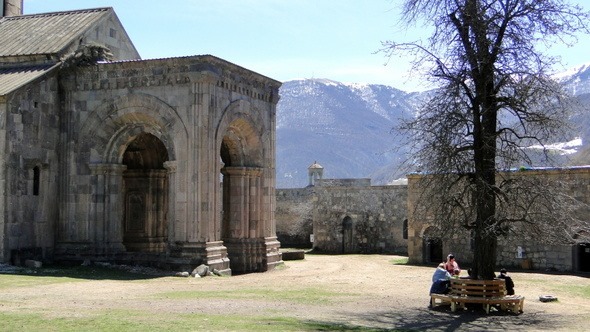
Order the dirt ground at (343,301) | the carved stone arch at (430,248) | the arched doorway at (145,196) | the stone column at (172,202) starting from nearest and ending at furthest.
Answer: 1. the dirt ground at (343,301)
2. the stone column at (172,202)
3. the arched doorway at (145,196)
4. the carved stone arch at (430,248)

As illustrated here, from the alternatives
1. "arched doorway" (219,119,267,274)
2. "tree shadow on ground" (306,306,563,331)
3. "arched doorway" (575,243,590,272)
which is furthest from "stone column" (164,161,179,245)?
"arched doorway" (575,243,590,272)

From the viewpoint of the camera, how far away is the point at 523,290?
19938 millimetres

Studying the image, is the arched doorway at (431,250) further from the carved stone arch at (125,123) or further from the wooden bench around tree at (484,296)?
the wooden bench around tree at (484,296)

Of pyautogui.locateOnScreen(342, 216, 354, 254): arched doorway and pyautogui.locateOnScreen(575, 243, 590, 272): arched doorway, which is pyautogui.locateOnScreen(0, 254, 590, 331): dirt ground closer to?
pyautogui.locateOnScreen(575, 243, 590, 272): arched doorway

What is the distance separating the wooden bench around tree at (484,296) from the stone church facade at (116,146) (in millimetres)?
8982

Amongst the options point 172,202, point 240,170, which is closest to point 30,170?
point 172,202

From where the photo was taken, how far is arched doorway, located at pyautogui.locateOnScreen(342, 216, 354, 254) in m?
39.0

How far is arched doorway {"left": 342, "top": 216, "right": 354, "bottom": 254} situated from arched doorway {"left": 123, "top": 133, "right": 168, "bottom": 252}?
13770 mm

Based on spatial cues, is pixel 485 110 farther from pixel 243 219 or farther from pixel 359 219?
pixel 359 219

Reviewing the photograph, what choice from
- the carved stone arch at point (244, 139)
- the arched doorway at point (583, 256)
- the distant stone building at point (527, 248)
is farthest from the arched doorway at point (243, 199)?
the arched doorway at point (583, 256)

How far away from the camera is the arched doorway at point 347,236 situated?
3900cm

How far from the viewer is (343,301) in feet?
53.6

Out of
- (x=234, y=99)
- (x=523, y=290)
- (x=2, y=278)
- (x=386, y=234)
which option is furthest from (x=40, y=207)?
(x=386, y=234)

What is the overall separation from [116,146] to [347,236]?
1832 cm
